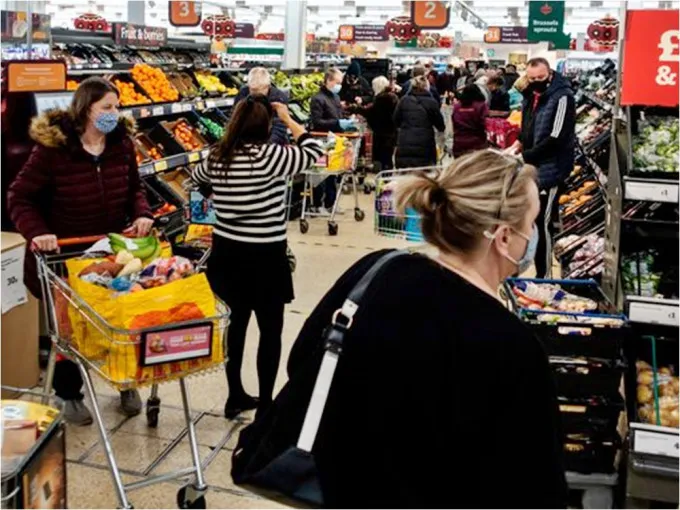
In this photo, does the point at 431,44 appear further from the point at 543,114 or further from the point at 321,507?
the point at 321,507

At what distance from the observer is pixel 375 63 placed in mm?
15656

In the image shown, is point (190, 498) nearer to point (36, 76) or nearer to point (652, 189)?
point (652, 189)

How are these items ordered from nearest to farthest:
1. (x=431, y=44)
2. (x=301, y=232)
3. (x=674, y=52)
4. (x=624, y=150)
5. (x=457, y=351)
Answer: (x=457, y=351) < (x=674, y=52) < (x=624, y=150) < (x=301, y=232) < (x=431, y=44)

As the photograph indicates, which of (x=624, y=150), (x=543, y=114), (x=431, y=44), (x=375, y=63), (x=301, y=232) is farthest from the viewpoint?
(x=431, y=44)

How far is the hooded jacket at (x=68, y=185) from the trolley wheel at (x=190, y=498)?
49.6 inches

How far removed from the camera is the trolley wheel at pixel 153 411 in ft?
13.1

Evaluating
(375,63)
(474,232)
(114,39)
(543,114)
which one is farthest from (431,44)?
(474,232)

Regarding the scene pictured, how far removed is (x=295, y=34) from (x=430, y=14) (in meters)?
4.75

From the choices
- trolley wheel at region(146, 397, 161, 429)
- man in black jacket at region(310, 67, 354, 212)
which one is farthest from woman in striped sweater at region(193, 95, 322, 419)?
man in black jacket at region(310, 67, 354, 212)

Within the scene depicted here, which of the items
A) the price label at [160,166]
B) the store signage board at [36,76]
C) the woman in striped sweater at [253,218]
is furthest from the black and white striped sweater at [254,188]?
the price label at [160,166]

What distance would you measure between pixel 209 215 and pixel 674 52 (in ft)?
10.7

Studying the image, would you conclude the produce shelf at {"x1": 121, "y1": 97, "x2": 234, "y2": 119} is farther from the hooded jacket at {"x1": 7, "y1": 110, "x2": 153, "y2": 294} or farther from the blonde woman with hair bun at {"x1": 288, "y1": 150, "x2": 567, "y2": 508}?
A: the blonde woman with hair bun at {"x1": 288, "y1": 150, "x2": 567, "y2": 508}

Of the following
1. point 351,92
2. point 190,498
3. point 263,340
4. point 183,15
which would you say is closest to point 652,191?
point 263,340

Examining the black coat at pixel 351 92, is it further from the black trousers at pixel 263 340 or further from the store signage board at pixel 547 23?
the black trousers at pixel 263 340
